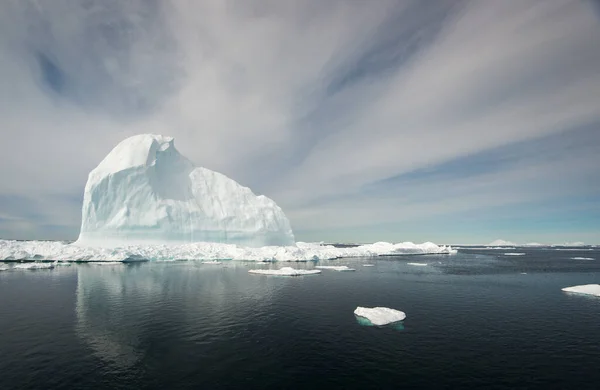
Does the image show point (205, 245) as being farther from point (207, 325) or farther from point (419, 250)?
point (419, 250)

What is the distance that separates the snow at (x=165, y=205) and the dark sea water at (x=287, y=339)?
103 feet

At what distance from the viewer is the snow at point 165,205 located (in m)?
60.1

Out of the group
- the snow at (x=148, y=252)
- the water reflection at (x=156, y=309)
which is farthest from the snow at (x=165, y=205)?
the water reflection at (x=156, y=309)

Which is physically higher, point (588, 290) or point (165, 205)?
point (165, 205)

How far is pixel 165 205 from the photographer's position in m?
64.1

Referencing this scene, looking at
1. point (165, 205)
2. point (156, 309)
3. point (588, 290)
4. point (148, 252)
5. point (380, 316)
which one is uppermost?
point (165, 205)

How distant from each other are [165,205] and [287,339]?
55161 mm

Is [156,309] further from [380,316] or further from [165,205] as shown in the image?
[165,205]

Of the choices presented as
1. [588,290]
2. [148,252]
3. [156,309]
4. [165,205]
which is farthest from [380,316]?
[165,205]

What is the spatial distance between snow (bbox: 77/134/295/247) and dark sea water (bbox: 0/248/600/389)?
31511mm

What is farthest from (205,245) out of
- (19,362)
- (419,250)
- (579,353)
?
(419,250)

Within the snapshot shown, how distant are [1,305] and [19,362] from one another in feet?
46.6

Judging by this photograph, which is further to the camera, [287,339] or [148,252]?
[148,252]

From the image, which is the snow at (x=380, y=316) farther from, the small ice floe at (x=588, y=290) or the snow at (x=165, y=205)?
the snow at (x=165, y=205)
